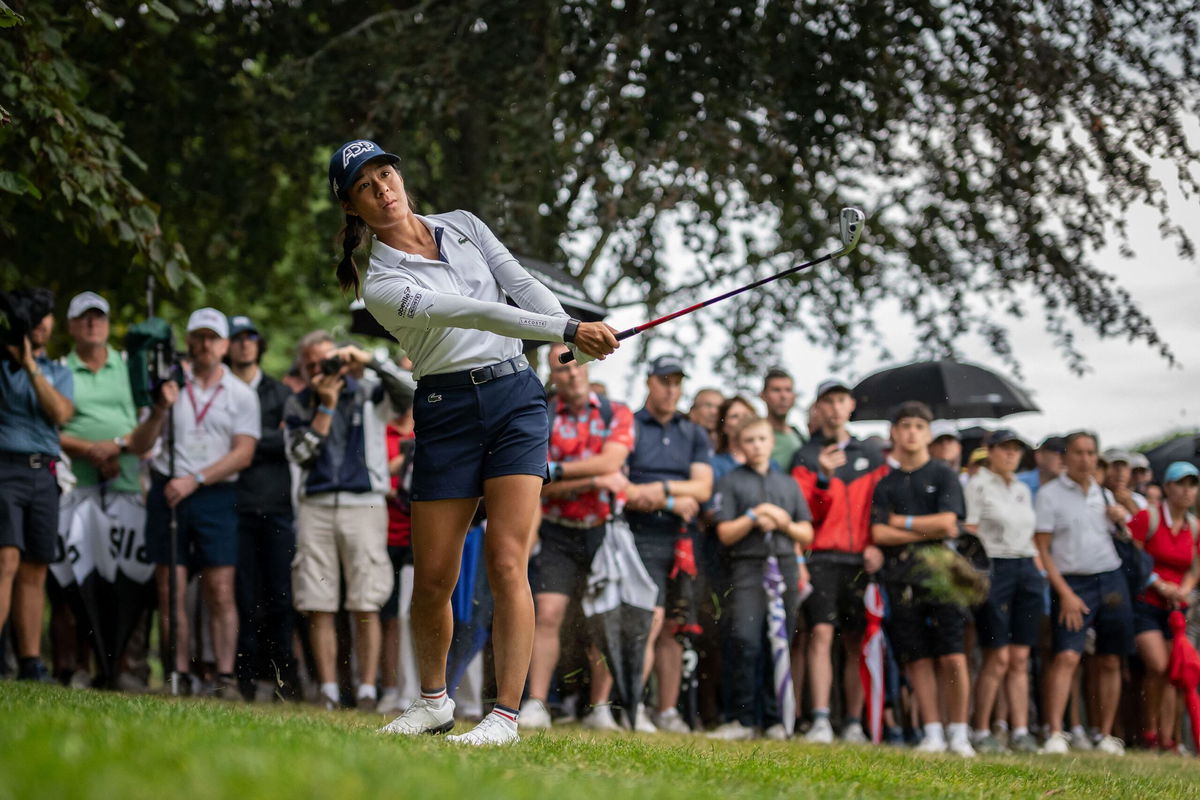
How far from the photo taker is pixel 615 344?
19.6 ft

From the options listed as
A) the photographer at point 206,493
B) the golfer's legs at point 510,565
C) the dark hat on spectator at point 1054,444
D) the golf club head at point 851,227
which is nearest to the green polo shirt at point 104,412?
the photographer at point 206,493

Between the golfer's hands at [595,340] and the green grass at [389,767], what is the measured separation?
1.55 metres

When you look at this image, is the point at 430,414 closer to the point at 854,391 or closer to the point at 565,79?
the point at 565,79

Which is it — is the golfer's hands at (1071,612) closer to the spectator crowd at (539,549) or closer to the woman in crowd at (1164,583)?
the spectator crowd at (539,549)

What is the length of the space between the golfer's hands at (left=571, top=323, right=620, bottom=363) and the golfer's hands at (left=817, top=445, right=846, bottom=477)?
18.8 ft

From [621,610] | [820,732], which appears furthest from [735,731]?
[621,610]

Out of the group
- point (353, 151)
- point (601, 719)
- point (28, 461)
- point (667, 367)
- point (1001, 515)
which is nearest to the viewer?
point (353, 151)

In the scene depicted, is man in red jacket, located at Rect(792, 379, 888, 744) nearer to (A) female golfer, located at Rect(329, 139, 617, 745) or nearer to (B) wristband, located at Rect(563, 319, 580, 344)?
(A) female golfer, located at Rect(329, 139, 617, 745)

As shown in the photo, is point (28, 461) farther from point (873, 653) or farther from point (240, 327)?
point (873, 653)

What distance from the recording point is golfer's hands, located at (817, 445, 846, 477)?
11.5 m

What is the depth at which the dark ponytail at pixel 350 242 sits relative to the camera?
255 inches

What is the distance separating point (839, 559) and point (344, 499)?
3.65 metres

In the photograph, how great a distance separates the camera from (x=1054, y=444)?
13.0 metres

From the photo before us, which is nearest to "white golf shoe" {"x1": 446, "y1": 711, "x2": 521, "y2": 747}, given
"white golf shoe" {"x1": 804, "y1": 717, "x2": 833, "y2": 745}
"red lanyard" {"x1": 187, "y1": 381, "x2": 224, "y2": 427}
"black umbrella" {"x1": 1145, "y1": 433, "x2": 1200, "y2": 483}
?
"white golf shoe" {"x1": 804, "y1": 717, "x2": 833, "y2": 745}
